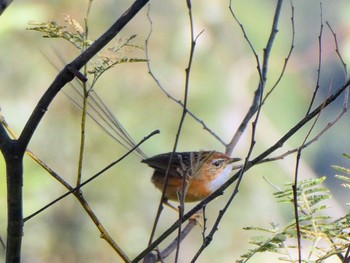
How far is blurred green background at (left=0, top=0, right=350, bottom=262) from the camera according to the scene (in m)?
4.55

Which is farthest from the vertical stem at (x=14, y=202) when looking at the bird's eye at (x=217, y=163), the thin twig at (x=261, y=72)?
the bird's eye at (x=217, y=163)

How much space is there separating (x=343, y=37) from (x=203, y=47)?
101 cm

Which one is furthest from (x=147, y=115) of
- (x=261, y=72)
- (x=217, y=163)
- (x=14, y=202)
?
(x=14, y=202)

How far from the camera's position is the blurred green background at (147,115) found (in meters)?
4.55

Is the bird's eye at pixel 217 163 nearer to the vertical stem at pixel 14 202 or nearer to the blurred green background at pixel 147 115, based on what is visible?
the blurred green background at pixel 147 115

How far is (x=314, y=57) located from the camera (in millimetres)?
5738

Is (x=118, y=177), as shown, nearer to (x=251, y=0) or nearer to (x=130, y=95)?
(x=130, y=95)

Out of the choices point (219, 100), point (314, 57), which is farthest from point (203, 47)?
point (314, 57)

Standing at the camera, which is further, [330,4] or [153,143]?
[330,4]

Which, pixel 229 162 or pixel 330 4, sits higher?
pixel 330 4

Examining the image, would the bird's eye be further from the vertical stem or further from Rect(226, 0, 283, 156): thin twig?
the vertical stem

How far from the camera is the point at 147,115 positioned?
15.4 feet

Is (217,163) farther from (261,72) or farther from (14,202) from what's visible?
(14,202)

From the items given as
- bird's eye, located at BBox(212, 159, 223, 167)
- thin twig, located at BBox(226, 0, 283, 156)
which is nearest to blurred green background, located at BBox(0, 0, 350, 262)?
bird's eye, located at BBox(212, 159, 223, 167)
